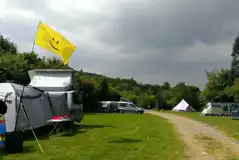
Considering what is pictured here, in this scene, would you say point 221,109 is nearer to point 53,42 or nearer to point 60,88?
point 60,88

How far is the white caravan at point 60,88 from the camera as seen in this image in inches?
727

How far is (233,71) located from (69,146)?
53534mm

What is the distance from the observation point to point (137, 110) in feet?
158

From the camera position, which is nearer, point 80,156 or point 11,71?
point 80,156

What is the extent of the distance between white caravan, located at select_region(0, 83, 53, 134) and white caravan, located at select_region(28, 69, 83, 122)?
22.8 inches

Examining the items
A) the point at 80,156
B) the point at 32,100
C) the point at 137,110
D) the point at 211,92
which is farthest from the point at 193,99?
the point at 80,156

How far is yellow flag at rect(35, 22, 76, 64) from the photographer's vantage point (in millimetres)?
13680

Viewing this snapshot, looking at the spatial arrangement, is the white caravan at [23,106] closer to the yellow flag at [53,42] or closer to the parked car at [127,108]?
the yellow flag at [53,42]

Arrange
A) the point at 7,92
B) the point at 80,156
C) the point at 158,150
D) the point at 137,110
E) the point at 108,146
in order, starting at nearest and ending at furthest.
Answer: the point at 80,156 → the point at 158,150 → the point at 108,146 → the point at 7,92 → the point at 137,110

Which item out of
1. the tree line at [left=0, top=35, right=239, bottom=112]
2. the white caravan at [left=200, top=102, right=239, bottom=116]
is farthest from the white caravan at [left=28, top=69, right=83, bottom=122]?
the white caravan at [left=200, top=102, right=239, bottom=116]

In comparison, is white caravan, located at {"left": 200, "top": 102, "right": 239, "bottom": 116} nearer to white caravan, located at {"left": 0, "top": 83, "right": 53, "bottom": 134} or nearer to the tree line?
the tree line

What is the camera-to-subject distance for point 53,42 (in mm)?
13930

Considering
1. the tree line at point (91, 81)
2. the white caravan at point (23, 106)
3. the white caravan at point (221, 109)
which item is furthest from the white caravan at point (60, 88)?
the white caravan at point (221, 109)

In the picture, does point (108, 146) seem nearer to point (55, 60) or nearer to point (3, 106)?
point (3, 106)
